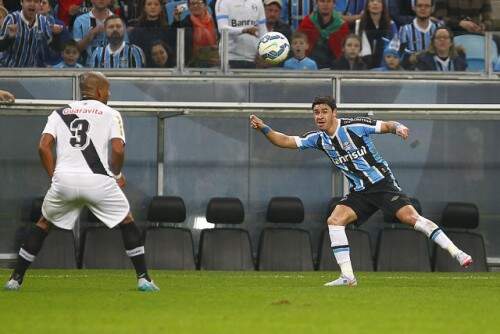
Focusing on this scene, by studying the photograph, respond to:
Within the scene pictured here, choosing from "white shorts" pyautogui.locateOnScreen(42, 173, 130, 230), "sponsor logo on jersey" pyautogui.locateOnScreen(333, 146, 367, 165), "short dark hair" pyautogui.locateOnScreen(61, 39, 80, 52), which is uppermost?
"short dark hair" pyautogui.locateOnScreen(61, 39, 80, 52)

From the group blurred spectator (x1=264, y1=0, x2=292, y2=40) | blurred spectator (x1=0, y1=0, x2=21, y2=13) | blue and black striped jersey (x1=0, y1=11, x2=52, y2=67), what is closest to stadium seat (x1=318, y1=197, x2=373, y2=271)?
blurred spectator (x1=264, y1=0, x2=292, y2=40)

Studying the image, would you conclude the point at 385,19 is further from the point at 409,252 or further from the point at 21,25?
the point at 21,25

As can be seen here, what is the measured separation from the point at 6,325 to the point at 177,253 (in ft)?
29.4

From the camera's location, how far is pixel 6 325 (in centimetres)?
927

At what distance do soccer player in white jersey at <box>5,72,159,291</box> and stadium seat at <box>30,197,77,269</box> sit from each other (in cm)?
613

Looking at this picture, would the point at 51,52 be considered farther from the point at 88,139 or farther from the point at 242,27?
the point at 88,139

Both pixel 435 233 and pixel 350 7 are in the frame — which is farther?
pixel 350 7

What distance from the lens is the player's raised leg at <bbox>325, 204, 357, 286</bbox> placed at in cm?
1352

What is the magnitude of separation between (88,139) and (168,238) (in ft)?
21.5

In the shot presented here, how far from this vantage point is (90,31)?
18.7 m

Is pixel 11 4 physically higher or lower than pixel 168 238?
higher

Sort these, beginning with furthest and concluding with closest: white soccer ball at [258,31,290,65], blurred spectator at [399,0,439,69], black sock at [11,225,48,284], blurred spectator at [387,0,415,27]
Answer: blurred spectator at [387,0,415,27]
blurred spectator at [399,0,439,69]
white soccer ball at [258,31,290,65]
black sock at [11,225,48,284]

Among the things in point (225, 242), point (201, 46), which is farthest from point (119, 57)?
point (225, 242)

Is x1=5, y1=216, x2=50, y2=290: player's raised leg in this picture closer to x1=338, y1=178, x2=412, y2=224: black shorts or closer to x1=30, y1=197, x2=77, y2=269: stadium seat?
x1=338, y1=178, x2=412, y2=224: black shorts
